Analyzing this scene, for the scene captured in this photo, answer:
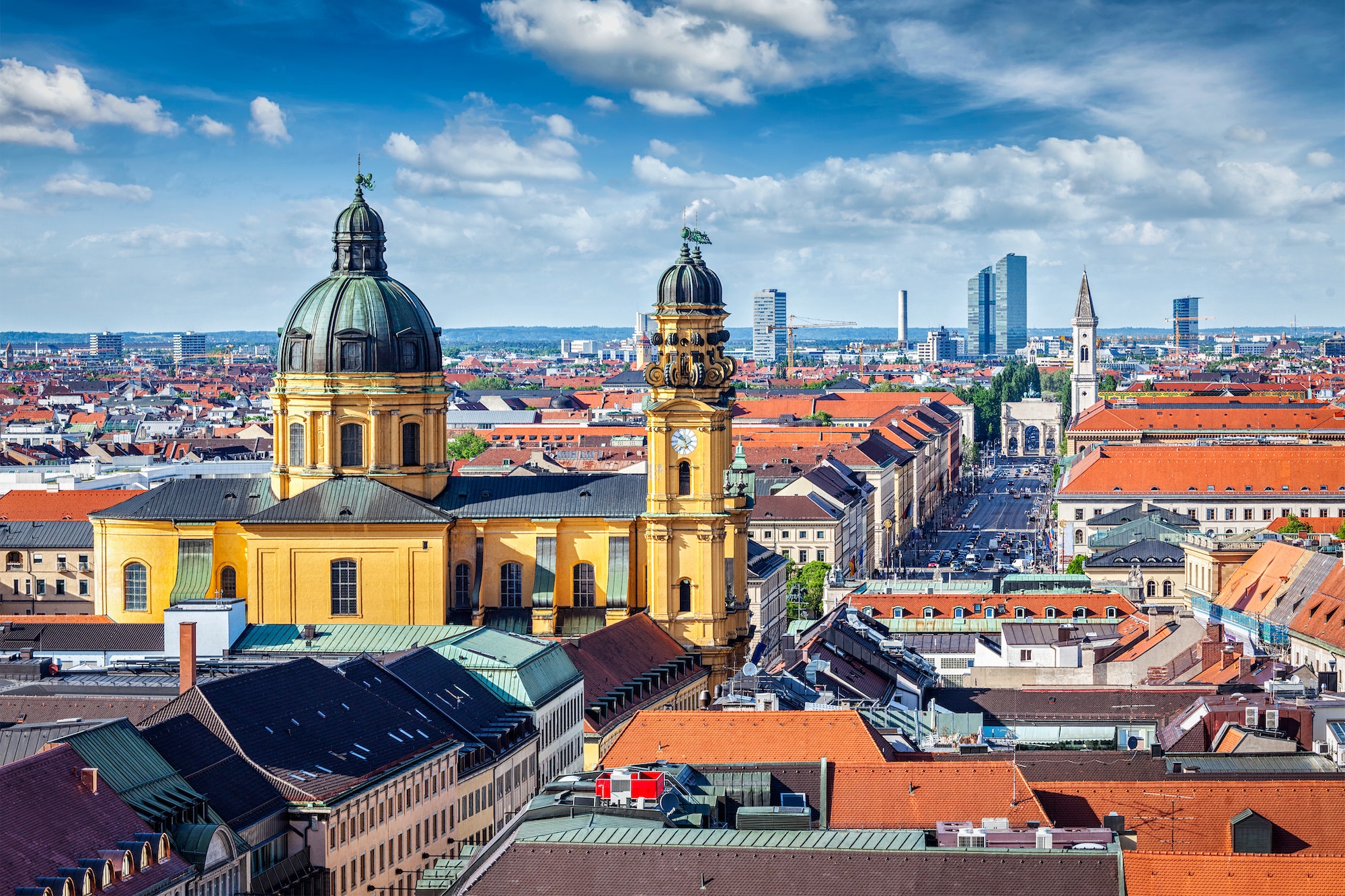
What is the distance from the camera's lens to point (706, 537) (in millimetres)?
102875

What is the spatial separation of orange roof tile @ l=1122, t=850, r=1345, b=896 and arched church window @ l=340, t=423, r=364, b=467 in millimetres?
58867

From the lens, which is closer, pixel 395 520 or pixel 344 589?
pixel 395 520

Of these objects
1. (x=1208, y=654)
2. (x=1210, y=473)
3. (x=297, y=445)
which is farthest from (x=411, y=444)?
(x=1210, y=473)

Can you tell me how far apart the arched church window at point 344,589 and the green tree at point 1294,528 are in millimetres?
74634

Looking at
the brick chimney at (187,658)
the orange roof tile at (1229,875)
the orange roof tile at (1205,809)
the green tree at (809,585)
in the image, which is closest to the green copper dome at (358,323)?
the brick chimney at (187,658)

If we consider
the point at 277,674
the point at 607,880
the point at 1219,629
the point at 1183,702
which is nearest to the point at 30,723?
the point at 277,674

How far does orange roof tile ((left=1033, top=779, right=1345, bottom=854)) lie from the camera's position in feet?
184

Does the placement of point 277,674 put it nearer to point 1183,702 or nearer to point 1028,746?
point 1028,746

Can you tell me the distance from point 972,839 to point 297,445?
190 feet

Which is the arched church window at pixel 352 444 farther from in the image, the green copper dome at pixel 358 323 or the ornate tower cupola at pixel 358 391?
the green copper dome at pixel 358 323

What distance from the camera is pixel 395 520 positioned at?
326 ft

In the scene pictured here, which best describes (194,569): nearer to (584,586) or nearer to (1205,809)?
(584,586)

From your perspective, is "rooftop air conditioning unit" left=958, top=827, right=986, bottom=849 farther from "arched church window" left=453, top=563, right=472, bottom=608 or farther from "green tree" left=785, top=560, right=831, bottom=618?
"green tree" left=785, top=560, right=831, bottom=618

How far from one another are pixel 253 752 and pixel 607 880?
1641 centimetres
